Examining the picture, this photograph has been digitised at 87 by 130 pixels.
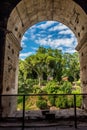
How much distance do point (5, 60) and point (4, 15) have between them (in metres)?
2.09

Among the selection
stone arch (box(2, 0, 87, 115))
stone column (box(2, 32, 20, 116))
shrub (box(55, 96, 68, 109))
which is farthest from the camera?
shrub (box(55, 96, 68, 109))

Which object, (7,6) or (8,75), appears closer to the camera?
(7,6)

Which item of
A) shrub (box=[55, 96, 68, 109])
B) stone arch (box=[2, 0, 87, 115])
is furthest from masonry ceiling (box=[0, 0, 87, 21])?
shrub (box=[55, 96, 68, 109])

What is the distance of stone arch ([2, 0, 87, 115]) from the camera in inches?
324

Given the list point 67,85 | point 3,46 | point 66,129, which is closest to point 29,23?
point 3,46

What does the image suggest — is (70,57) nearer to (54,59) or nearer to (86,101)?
(54,59)

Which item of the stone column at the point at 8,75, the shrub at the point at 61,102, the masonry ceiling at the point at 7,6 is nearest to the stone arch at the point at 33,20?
the stone column at the point at 8,75

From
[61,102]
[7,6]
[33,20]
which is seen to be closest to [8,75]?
[7,6]

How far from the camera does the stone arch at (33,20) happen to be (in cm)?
823

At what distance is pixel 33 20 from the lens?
1161cm

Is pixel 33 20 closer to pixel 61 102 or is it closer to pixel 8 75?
pixel 8 75

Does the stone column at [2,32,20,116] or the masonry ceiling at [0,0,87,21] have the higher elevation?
the masonry ceiling at [0,0,87,21]

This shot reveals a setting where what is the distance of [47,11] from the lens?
35.8 feet

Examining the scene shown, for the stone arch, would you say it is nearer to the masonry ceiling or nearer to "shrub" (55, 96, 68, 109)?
the masonry ceiling
